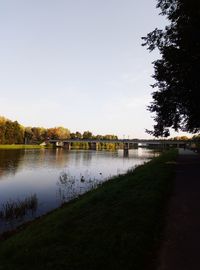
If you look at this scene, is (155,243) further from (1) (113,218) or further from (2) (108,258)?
(1) (113,218)

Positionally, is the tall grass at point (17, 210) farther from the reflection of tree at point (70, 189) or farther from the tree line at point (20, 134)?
the tree line at point (20, 134)

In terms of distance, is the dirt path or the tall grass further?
the tall grass

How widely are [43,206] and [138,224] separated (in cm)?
1065

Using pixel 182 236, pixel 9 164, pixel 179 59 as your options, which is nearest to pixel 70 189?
pixel 179 59

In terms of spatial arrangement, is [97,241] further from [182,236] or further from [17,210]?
[17,210]

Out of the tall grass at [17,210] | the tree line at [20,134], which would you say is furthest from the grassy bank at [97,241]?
the tree line at [20,134]

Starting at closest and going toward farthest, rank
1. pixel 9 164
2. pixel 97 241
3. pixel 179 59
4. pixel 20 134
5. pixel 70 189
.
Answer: pixel 97 241
pixel 179 59
pixel 70 189
pixel 9 164
pixel 20 134

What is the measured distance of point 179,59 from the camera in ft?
68.7

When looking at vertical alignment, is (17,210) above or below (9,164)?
below

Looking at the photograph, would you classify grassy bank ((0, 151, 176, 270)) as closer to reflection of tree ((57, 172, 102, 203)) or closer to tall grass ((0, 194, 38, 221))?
tall grass ((0, 194, 38, 221))

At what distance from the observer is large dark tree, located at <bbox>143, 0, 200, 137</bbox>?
1802cm

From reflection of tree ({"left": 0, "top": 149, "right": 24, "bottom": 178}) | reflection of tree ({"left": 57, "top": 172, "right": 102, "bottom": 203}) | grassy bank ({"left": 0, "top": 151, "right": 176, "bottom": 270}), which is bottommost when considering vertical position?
reflection of tree ({"left": 57, "top": 172, "right": 102, "bottom": 203})

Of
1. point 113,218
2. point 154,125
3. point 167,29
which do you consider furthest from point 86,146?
point 113,218

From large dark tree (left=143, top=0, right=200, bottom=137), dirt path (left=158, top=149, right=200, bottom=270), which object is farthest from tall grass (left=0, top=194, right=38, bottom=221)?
large dark tree (left=143, top=0, right=200, bottom=137)
